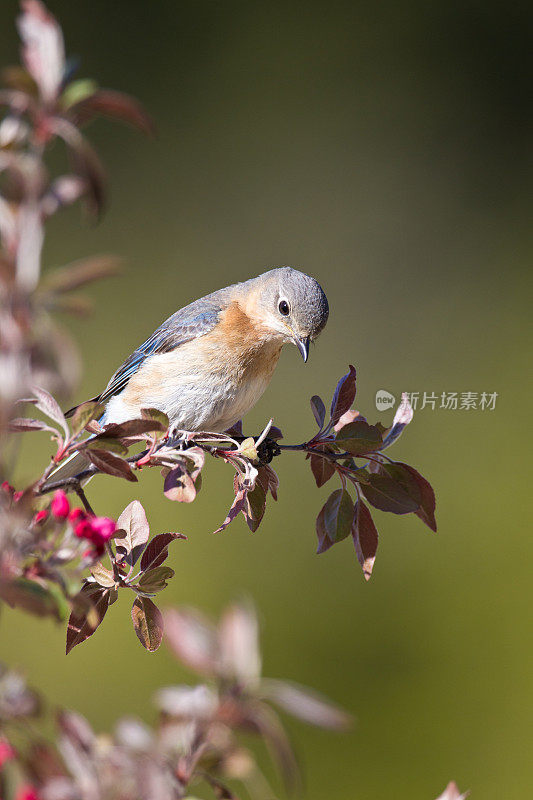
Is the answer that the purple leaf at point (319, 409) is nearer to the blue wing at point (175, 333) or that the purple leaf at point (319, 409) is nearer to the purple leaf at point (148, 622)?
the purple leaf at point (148, 622)

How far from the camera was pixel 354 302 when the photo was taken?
16.1 ft

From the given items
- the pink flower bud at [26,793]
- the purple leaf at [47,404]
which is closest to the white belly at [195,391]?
the purple leaf at [47,404]

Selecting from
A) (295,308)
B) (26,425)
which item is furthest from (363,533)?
(295,308)

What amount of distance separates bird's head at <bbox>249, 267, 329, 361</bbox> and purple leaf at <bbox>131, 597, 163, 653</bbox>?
1.10m

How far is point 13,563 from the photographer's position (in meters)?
0.74

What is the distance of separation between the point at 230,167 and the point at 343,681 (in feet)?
9.88

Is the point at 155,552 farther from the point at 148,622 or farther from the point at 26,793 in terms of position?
the point at 26,793

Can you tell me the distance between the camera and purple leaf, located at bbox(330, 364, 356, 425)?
131cm

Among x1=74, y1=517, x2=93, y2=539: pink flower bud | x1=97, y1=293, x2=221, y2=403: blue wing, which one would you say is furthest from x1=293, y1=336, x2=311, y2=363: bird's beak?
x1=74, y1=517, x2=93, y2=539: pink flower bud

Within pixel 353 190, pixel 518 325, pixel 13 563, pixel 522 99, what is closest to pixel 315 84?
pixel 353 190

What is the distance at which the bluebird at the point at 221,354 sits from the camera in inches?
84.4

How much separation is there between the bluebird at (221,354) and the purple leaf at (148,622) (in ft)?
2.85

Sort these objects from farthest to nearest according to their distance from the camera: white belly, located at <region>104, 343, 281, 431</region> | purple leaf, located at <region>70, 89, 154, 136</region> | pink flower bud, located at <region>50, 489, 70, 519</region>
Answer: white belly, located at <region>104, 343, 281, 431</region>, pink flower bud, located at <region>50, 489, 70, 519</region>, purple leaf, located at <region>70, 89, 154, 136</region>

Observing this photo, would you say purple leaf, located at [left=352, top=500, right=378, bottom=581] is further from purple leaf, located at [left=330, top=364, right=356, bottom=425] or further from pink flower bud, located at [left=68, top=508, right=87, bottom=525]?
pink flower bud, located at [left=68, top=508, right=87, bottom=525]
